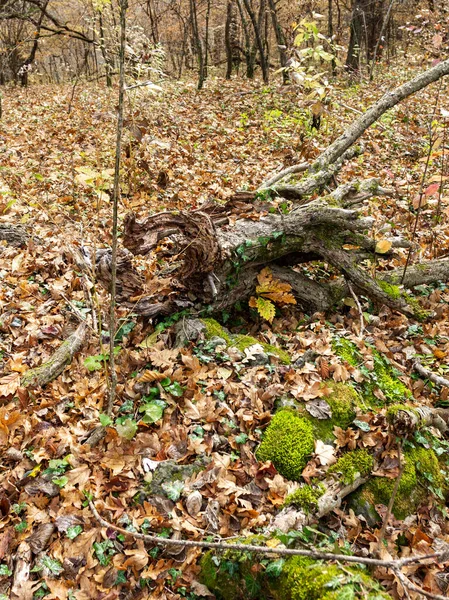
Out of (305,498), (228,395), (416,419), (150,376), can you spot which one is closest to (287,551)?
(305,498)

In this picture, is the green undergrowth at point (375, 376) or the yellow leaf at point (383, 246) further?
the yellow leaf at point (383, 246)

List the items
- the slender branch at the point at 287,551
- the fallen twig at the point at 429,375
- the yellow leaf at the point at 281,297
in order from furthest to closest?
the yellow leaf at the point at 281,297 < the fallen twig at the point at 429,375 < the slender branch at the point at 287,551

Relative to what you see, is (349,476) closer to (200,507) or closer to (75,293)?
(200,507)

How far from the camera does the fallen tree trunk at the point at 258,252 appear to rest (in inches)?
178

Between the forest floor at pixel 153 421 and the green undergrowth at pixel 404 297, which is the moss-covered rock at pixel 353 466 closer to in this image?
the forest floor at pixel 153 421

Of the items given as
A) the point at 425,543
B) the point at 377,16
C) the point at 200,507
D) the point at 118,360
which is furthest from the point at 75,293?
the point at 377,16

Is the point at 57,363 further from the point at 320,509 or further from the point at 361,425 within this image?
the point at 361,425

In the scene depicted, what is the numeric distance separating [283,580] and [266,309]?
2713mm

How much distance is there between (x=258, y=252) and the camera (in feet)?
15.9

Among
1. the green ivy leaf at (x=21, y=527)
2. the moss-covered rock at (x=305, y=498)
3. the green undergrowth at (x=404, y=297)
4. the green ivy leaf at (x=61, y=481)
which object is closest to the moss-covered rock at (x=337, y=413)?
the moss-covered rock at (x=305, y=498)

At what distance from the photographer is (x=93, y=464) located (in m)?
3.39

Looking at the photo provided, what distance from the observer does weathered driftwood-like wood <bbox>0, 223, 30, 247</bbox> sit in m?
6.18

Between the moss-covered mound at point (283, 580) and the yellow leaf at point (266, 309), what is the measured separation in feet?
8.14

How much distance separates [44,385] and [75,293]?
155cm
